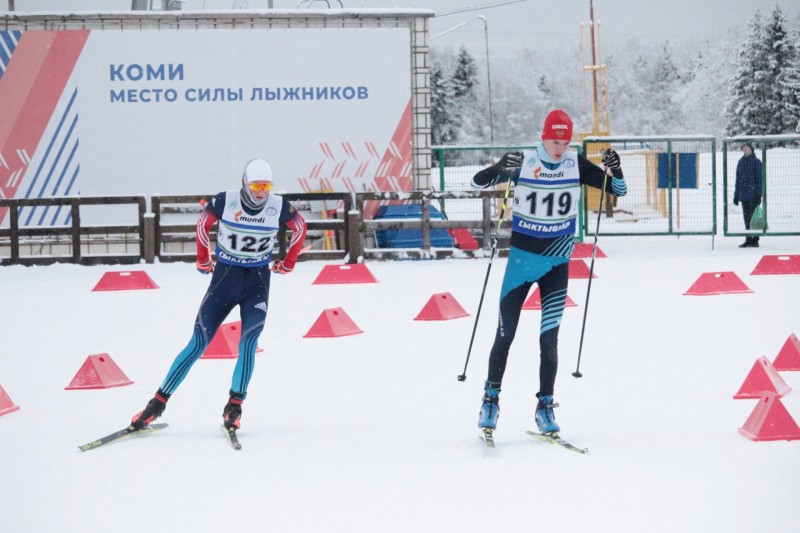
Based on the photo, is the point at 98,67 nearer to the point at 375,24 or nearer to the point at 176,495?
the point at 375,24

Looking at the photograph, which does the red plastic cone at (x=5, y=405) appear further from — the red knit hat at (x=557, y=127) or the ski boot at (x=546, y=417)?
the red knit hat at (x=557, y=127)

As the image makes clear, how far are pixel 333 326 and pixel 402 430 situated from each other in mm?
4225

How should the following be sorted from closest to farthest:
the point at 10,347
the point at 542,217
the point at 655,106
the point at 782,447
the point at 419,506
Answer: the point at 419,506, the point at 782,447, the point at 542,217, the point at 10,347, the point at 655,106

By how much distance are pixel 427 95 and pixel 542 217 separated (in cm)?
1426

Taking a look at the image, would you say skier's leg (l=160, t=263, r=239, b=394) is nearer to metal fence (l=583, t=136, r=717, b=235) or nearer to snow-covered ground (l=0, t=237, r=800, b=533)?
snow-covered ground (l=0, t=237, r=800, b=533)

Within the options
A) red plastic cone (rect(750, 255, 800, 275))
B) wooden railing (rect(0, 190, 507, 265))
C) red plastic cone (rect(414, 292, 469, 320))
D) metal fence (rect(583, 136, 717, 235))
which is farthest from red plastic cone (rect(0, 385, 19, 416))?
metal fence (rect(583, 136, 717, 235))

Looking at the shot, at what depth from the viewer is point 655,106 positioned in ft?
372

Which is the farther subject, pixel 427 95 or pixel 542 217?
pixel 427 95

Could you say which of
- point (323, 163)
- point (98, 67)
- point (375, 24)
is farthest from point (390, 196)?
point (98, 67)

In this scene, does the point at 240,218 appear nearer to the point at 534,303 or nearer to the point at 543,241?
the point at 543,241

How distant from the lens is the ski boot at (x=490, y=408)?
681 cm

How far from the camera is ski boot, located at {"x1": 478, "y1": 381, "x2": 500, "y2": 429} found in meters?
Answer: 6.81

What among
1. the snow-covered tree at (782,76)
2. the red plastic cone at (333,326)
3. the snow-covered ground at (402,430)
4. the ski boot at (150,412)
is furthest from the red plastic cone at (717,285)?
the snow-covered tree at (782,76)

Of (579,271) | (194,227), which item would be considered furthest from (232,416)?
(194,227)
